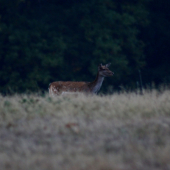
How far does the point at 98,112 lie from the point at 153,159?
2.35 metres

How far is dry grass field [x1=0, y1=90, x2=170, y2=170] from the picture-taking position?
5238mm

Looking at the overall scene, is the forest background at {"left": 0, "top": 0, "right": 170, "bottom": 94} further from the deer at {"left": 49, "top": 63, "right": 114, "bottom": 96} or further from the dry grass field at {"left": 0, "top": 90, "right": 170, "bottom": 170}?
the dry grass field at {"left": 0, "top": 90, "right": 170, "bottom": 170}

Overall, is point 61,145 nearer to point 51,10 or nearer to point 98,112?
point 98,112

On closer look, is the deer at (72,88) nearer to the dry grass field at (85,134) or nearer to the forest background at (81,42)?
the dry grass field at (85,134)

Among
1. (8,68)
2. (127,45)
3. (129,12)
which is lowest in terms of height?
(8,68)

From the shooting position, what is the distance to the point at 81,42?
23.1 m

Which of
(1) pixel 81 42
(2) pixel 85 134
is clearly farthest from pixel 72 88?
(1) pixel 81 42

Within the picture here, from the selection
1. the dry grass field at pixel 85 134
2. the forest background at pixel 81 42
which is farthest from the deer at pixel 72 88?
the forest background at pixel 81 42

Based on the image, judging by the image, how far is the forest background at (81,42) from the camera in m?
21.5

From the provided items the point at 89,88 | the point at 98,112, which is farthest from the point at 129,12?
the point at 98,112

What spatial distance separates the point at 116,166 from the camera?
5.07 meters

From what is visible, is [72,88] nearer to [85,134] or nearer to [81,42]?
[85,134]

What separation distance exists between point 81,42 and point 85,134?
1715 centimetres

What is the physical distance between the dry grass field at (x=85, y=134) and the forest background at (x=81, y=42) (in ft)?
42.5
